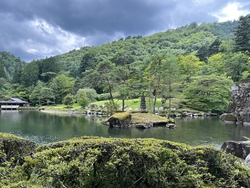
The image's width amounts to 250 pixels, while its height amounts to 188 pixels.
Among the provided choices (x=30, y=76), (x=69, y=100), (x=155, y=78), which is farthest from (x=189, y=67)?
(x=30, y=76)

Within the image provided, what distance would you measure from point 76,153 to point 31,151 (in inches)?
46.7

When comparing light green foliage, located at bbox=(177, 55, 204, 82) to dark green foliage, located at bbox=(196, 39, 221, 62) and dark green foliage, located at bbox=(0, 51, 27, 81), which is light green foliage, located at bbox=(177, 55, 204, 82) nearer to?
dark green foliage, located at bbox=(196, 39, 221, 62)

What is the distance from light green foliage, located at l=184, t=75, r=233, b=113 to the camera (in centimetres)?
3616

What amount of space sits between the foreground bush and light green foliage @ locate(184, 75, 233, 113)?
3359cm

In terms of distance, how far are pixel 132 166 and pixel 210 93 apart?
1396 inches

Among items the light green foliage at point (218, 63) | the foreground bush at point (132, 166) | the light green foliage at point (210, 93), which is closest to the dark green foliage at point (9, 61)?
the light green foliage at point (218, 63)

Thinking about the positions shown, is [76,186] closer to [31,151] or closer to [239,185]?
[31,151]

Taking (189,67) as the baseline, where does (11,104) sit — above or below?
below

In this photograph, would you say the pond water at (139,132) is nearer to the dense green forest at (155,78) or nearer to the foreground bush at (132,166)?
the dense green forest at (155,78)

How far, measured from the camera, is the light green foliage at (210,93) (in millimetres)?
36156

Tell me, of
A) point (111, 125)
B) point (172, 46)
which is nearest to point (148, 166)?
point (111, 125)

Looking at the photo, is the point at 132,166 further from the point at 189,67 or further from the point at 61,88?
the point at 61,88

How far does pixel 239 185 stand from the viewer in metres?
4.23

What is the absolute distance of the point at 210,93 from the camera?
121 feet
